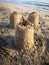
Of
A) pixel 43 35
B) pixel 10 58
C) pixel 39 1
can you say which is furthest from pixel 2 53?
pixel 39 1

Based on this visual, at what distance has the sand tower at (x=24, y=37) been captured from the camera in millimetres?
6293

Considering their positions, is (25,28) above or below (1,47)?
above

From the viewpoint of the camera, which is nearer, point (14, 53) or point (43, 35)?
point (14, 53)

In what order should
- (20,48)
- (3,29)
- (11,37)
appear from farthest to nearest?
(3,29) → (11,37) → (20,48)

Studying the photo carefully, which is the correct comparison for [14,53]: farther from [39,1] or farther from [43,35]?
[39,1]

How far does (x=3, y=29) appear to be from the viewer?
8297mm

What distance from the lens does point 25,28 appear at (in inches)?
248

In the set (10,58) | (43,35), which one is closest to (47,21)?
(43,35)

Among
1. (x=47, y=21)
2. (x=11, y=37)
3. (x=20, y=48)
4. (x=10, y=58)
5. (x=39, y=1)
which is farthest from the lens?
(x=39, y=1)

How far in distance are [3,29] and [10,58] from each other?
2.49 metres

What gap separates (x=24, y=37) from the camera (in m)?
6.29

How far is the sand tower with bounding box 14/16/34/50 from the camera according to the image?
20.6 feet

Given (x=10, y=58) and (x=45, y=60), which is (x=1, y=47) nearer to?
(x=10, y=58)

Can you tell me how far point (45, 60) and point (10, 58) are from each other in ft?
3.62
